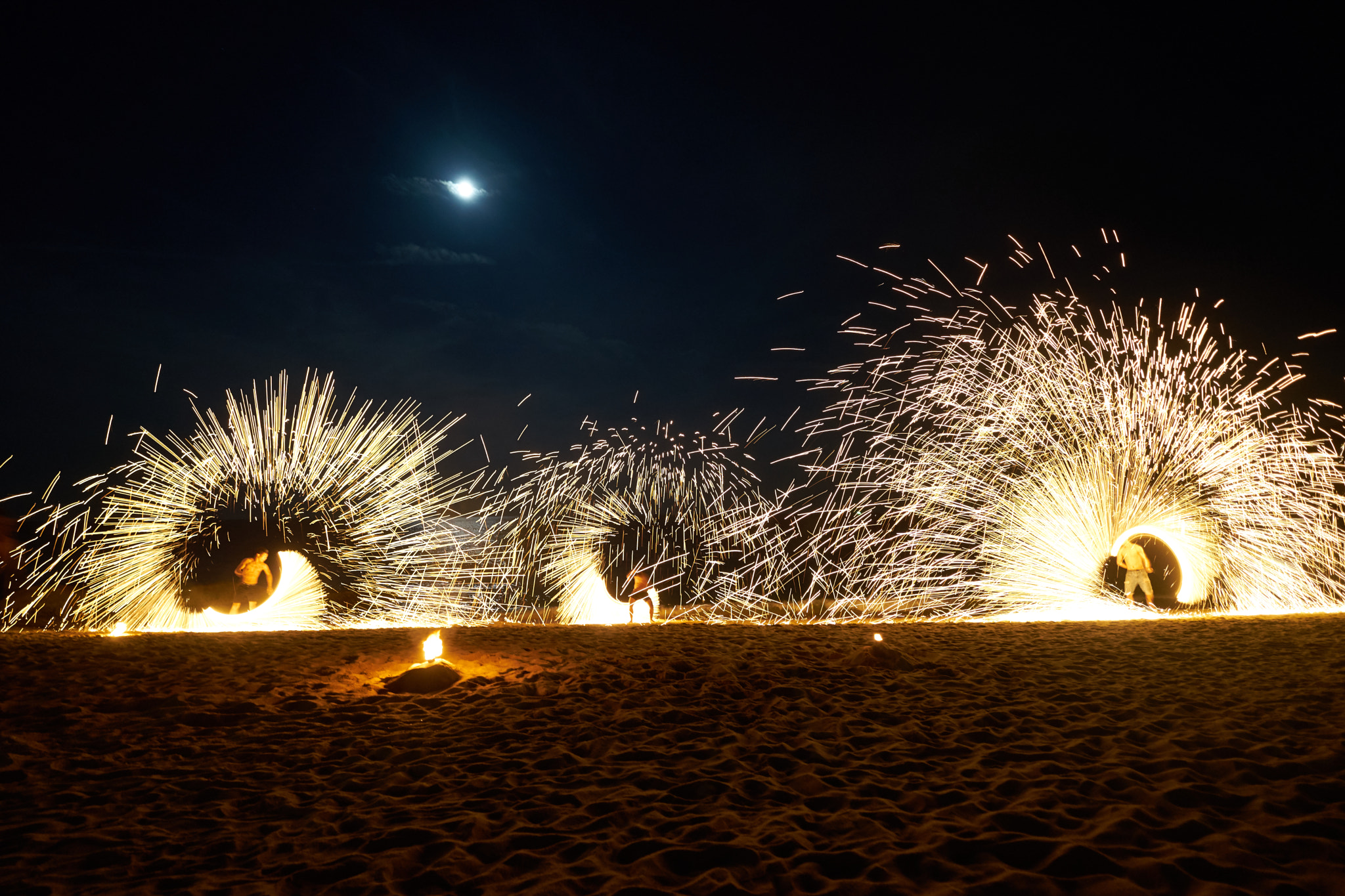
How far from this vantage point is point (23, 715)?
530cm

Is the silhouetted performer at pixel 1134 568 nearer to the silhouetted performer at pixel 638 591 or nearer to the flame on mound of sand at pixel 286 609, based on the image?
the silhouetted performer at pixel 638 591

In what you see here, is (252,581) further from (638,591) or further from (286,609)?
(638,591)

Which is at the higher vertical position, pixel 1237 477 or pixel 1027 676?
pixel 1237 477

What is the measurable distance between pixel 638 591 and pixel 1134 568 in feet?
31.4

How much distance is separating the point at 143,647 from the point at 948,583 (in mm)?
12727

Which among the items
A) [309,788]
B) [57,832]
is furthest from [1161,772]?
[57,832]

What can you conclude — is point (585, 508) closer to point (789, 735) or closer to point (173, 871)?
point (789, 735)

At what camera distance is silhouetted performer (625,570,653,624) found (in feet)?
44.0

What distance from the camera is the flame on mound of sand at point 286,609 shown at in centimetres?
1098

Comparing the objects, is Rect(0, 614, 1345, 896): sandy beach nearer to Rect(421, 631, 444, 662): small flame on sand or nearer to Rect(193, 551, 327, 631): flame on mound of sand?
Rect(421, 631, 444, 662): small flame on sand

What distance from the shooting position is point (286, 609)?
38.5 feet

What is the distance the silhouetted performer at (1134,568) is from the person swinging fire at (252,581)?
15.6m

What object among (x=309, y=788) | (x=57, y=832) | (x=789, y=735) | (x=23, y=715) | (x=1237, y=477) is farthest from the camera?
→ (x=1237, y=477)

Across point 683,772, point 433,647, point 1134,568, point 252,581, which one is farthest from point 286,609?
point 1134,568
